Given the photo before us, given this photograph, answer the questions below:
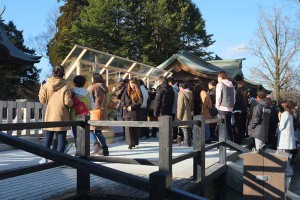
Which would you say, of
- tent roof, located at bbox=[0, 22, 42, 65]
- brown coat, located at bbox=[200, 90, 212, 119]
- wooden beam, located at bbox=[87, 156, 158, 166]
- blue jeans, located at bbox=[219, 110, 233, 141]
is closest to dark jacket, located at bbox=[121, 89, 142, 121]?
brown coat, located at bbox=[200, 90, 212, 119]

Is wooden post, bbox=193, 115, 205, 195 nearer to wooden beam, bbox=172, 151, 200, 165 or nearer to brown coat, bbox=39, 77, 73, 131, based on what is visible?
wooden beam, bbox=172, 151, 200, 165

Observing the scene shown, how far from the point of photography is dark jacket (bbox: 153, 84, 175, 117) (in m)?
9.52

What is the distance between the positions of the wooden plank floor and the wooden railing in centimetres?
27

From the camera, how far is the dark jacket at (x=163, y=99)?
9.52 m

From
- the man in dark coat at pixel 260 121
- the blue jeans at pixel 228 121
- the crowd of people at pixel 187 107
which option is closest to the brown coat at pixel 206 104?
the crowd of people at pixel 187 107

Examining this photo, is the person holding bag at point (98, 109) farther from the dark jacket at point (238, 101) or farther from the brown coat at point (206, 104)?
the dark jacket at point (238, 101)

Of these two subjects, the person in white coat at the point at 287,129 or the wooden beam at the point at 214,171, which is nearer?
the wooden beam at the point at 214,171

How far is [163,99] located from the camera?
955 cm

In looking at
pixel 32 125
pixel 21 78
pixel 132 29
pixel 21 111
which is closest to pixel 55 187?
pixel 32 125

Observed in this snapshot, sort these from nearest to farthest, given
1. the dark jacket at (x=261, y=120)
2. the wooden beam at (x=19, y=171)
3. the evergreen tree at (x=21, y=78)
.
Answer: the wooden beam at (x=19, y=171), the dark jacket at (x=261, y=120), the evergreen tree at (x=21, y=78)

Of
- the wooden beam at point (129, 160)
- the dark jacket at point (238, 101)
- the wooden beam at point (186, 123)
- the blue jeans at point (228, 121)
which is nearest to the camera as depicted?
the wooden beam at point (186, 123)

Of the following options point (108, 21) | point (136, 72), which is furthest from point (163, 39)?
point (136, 72)

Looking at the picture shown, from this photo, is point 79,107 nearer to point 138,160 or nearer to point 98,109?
point 98,109

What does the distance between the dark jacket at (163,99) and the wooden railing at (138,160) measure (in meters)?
2.06
